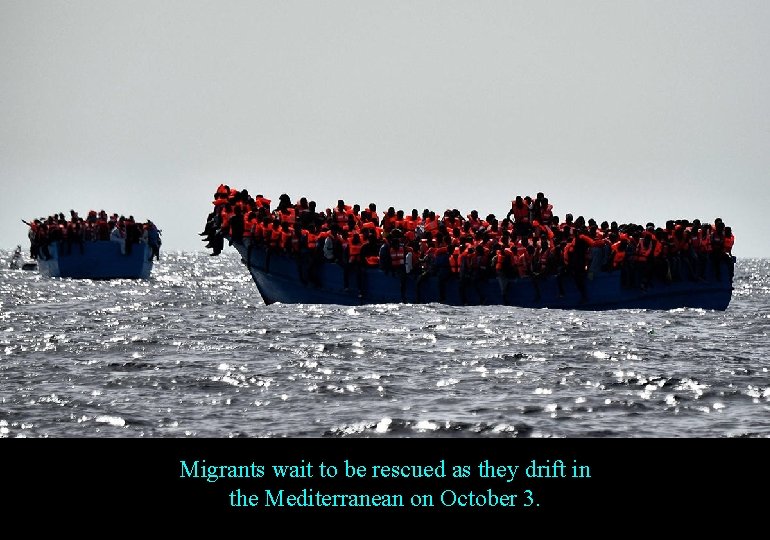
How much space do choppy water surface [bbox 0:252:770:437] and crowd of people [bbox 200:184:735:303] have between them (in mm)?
1311

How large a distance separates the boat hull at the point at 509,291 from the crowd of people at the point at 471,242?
234 mm

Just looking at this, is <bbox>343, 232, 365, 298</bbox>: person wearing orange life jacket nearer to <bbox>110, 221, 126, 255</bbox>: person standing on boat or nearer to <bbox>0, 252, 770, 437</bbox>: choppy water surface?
<bbox>0, 252, 770, 437</bbox>: choppy water surface

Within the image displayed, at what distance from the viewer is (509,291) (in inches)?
1753

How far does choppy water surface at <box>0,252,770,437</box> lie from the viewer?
65.0 feet

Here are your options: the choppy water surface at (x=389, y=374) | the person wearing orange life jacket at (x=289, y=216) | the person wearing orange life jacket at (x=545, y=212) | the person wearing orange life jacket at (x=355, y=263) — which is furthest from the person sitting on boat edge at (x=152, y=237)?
the person wearing orange life jacket at (x=545, y=212)

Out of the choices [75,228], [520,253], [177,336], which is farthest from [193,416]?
[75,228]

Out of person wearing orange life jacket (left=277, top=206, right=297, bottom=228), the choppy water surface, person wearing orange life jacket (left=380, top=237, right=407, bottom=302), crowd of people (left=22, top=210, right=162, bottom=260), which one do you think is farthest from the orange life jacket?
crowd of people (left=22, top=210, right=162, bottom=260)

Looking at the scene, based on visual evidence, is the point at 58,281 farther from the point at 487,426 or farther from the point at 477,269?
the point at 487,426

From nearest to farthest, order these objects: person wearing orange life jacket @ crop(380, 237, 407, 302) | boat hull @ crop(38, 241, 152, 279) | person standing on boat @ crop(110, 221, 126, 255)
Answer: person wearing orange life jacket @ crop(380, 237, 407, 302) → person standing on boat @ crop(110, 221, 126, 255) → boat hull @ crop(38, 241, 152, 279)

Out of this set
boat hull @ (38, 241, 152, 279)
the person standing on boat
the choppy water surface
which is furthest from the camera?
boat hull @ (38, 241, 152, 279)

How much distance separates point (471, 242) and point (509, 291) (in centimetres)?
204

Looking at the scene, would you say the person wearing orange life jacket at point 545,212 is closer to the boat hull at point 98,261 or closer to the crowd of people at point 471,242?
the crowd of people at point 471,242
